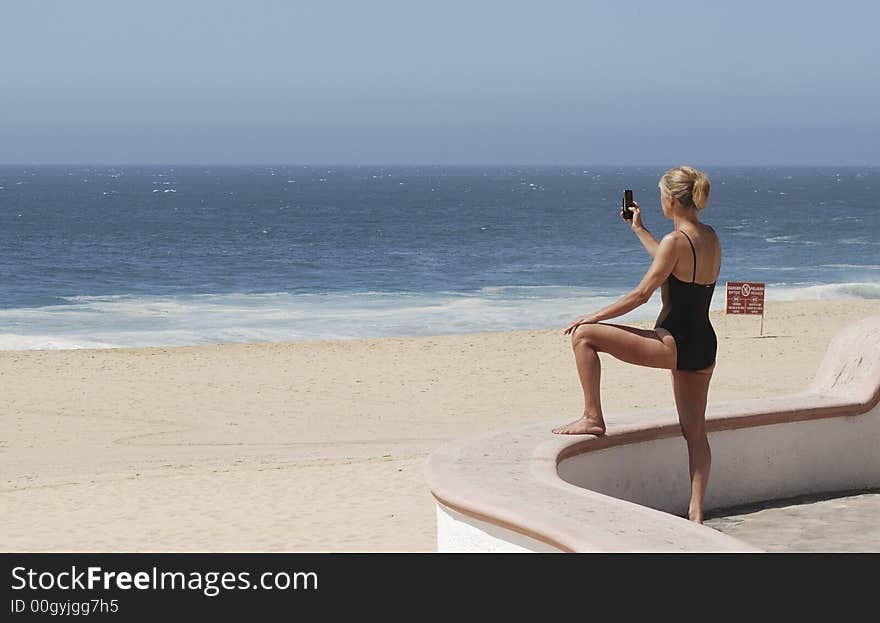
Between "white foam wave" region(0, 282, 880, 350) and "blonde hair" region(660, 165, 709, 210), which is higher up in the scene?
"blonde hair" region(660, 165, 709, 210)

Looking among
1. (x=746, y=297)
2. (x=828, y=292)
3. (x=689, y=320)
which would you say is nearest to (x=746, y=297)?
(x=746, y=297)

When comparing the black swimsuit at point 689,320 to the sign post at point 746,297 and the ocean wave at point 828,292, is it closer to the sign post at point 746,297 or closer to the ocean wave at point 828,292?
the sign post at point 746,297

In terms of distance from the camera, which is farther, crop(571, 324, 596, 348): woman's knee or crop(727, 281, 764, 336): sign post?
crop(727, 281, 764, 336): sign post

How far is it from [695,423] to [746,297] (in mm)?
17566

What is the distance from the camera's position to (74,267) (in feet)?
155

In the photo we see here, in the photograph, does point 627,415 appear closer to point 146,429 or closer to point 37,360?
point 146,429

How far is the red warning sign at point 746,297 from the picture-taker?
2236 centimetres

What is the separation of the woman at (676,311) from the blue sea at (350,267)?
70.9 ft

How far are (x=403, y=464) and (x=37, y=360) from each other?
12.1 m

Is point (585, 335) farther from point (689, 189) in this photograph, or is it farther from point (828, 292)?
point (828, 292)

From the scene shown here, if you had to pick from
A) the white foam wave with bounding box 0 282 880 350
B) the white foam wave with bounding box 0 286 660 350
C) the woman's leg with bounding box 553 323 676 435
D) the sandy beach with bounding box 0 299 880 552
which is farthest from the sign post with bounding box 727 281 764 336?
the woman's leg with bounding box 553 323 676 435

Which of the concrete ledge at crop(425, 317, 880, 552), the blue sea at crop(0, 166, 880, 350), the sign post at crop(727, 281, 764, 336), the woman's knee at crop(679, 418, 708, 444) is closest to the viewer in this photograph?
the concrete ledge at crop(425, 317, 880, 552)

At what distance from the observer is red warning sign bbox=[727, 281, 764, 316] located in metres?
22.4

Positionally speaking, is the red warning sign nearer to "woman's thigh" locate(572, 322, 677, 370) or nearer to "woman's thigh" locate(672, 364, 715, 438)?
"woman's thigh" locate(672, 364, 715, 438)
